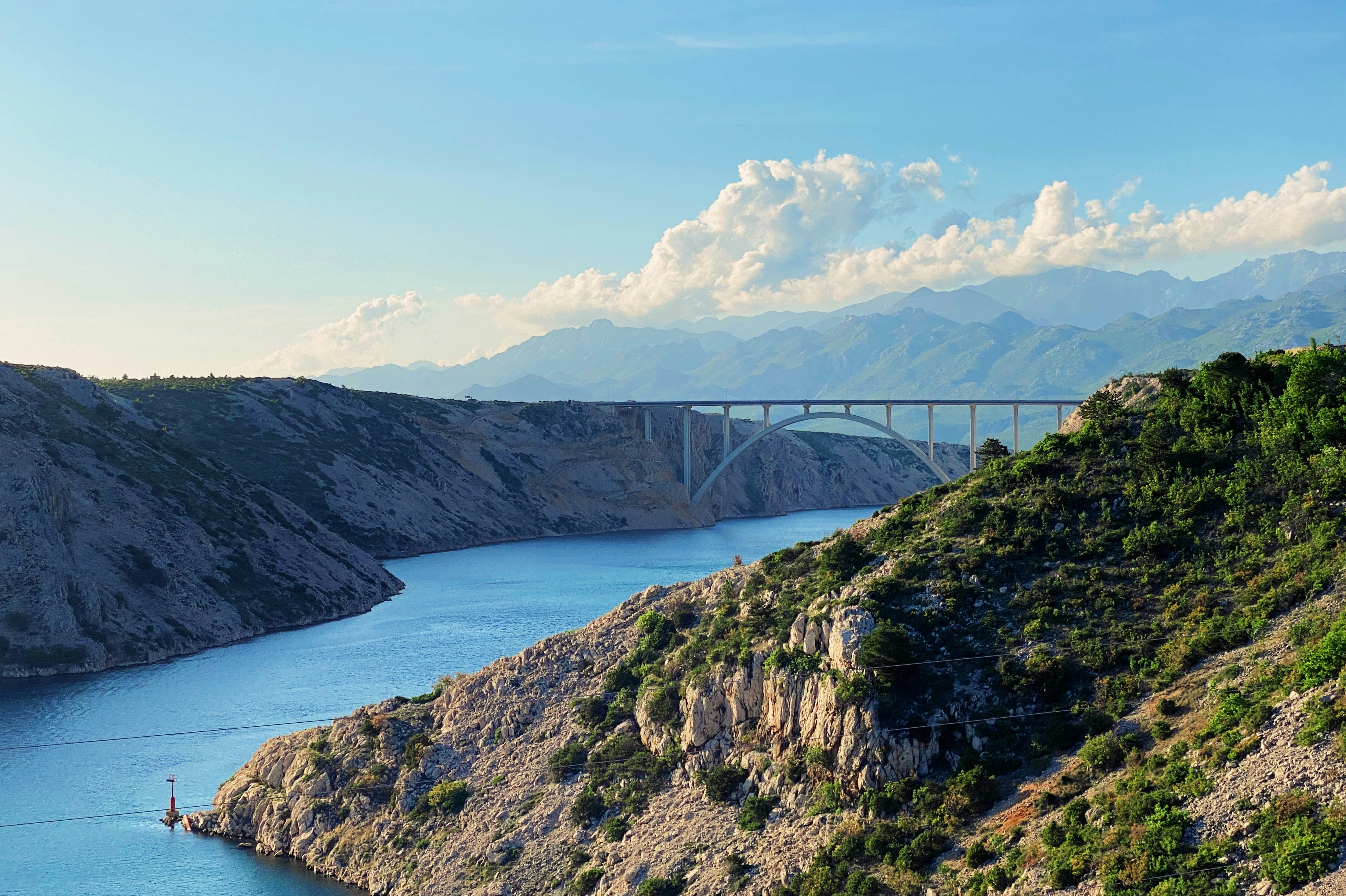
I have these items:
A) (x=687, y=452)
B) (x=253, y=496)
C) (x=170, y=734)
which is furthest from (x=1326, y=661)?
(x=687, y=452)

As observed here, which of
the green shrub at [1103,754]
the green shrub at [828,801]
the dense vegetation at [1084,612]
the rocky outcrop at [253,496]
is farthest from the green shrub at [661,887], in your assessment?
the rocky outcrop at [253,496]

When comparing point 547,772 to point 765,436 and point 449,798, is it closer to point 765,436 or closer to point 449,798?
point 449,798

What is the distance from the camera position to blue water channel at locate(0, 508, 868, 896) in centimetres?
3831

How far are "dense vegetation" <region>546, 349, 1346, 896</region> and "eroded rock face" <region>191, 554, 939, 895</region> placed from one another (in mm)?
572

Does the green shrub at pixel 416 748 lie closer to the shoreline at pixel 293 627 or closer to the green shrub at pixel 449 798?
the green shrub at pixel 449 798

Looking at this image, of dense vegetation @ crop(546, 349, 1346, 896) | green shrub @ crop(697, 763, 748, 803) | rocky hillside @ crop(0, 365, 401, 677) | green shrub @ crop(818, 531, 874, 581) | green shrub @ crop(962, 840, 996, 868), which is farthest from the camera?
rocky hillside @ crop(0, 365, 401, 677)

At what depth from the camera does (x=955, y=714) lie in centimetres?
2941

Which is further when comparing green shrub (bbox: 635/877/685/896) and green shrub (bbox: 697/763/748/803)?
green shrub (bbox: 697/763/748/803)

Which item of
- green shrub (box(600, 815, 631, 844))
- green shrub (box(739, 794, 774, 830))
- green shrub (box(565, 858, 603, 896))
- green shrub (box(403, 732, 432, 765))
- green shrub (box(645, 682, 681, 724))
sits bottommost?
green shrub (box(565, 858, 603, 896))

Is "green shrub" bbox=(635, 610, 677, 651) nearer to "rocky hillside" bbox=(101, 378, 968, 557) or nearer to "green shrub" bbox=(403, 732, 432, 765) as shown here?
"green shrub" bbox=(403, 732, 432, 765)

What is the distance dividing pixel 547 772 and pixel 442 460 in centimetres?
10560

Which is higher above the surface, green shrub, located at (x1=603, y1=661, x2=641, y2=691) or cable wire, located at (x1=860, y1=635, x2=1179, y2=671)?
cable wire, located at (x1=860, y1=635, x2=1179, y2=671)

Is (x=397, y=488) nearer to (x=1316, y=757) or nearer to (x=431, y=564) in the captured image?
(x=431, y=564)

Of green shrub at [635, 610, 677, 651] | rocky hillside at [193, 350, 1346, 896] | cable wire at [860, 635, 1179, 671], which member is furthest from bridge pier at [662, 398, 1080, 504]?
cable wire at [860, 635, 1179, 671]
